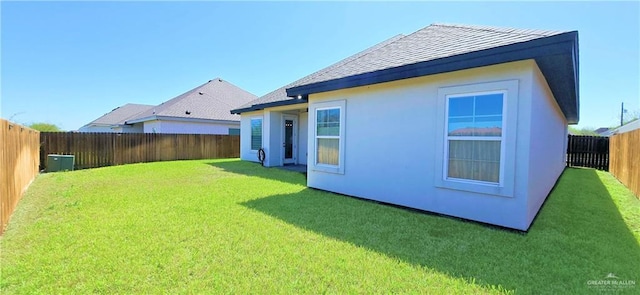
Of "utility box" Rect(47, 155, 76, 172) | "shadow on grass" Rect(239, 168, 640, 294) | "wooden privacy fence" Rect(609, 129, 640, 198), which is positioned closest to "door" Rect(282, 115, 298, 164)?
"shadow on grass" Rect(239, 168, 640, 294)

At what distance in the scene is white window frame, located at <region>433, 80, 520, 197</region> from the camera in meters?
4.39

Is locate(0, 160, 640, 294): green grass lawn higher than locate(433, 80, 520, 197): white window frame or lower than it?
lower

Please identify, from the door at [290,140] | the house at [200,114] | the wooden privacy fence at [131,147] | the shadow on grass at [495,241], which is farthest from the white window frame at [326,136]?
the house at [200,114]

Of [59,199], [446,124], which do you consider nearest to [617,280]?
[446,124]

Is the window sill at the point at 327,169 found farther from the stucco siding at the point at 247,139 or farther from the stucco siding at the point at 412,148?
the stucco siding at the point at 247,139

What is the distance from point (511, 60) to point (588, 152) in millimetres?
18024

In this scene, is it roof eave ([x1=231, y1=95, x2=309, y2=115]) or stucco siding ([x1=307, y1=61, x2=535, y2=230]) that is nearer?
stucco siding ([x1=307, y1=61, x2=535, y2=230])

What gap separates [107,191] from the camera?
7250 mm

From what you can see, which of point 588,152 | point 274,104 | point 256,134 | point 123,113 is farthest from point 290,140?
point 123,113

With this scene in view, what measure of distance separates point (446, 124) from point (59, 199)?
8.83 metres

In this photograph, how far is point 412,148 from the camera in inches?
221

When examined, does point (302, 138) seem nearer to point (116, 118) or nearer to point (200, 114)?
point (200, 114)

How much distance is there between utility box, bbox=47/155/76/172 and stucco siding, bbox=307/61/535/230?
11956 mm

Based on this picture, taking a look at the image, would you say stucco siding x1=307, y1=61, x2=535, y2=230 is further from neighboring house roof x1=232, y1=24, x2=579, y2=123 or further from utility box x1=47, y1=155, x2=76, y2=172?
utility box x1=47, y1=155, x2=76, y2=172
